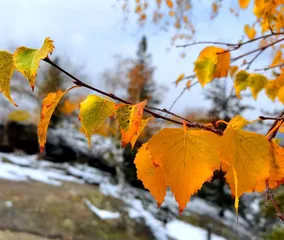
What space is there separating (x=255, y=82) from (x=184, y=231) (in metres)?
5.38

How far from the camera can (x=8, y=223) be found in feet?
12.0

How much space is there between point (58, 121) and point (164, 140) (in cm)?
907

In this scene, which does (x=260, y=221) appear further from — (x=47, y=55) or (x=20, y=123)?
(x=47, y=55)

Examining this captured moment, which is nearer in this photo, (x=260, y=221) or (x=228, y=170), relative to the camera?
(x=228, y=170)

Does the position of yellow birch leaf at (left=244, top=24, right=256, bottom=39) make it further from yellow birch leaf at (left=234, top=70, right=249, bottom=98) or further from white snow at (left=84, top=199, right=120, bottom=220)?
white snow at (left=84, top=199, right=120, bottom=220)

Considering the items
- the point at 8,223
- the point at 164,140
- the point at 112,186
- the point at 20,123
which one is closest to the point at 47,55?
the point at 164,140

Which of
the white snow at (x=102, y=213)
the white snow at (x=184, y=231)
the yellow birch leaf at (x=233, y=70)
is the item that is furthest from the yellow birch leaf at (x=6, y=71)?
the white snow at (x=184, y=231)

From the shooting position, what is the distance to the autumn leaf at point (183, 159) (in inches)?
10.7

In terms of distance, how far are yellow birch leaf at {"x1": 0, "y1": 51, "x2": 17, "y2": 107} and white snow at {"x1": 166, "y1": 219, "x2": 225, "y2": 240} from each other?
518 centimetres

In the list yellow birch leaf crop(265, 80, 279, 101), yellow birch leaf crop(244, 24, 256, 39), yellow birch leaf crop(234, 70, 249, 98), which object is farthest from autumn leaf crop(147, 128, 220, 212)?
yellow birch leaf crop(244, 24, 256, 39)

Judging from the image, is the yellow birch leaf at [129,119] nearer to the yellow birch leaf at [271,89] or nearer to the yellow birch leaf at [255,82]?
the yellow birch leaf at [255,82]

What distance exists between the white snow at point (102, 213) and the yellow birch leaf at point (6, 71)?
453 cm

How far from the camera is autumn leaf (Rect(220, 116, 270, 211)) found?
0.27 m

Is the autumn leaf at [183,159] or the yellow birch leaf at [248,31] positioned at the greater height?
the yellow birch leaf at [248,31]
